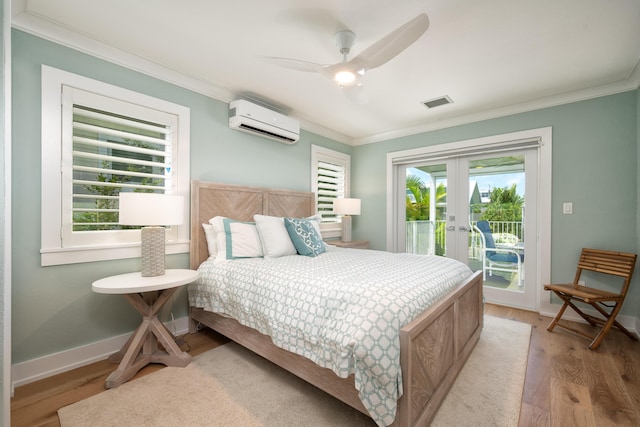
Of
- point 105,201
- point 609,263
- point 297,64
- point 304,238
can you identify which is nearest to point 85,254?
point 105,201

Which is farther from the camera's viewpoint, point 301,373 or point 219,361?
point 219,361

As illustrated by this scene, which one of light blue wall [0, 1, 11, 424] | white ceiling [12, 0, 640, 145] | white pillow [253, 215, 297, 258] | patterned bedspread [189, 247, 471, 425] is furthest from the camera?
white pillow [253, 215, 297, 258]

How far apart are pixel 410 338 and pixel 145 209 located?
191cm

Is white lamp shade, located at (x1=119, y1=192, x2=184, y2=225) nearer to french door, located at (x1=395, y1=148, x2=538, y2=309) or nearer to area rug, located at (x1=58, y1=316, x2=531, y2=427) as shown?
area rug, located at (x1=58, y1=316, x2=531, y2=427)

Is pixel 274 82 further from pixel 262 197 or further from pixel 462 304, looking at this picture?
pixel 462 304

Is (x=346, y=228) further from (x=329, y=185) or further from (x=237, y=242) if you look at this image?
(x=237, y=242)

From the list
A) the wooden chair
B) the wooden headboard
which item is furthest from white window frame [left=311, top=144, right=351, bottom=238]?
the wooden chair

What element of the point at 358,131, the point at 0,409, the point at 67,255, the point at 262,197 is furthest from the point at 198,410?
the point at 358,131

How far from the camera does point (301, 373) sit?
1.69 metres

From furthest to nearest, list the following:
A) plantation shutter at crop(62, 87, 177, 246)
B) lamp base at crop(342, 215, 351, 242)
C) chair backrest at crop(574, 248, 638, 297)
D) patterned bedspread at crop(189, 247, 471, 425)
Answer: lamp base at crop(342, 215, 351, 242) < chair backrest at crop(574, 248, 638, 297) < plantation shutter at crop(62, 87, 177, 246) < patterned bedspread at crop(189, 247, 471, 425)

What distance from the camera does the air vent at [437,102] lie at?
3.19 m

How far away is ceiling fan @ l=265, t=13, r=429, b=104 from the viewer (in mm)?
1608

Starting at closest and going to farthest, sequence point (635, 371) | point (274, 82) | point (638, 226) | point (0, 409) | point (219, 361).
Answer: point (0, 409)
point (635, 371)
point (219, 361)
point (638, 226)
point (274, 82)

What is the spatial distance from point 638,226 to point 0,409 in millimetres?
4416
